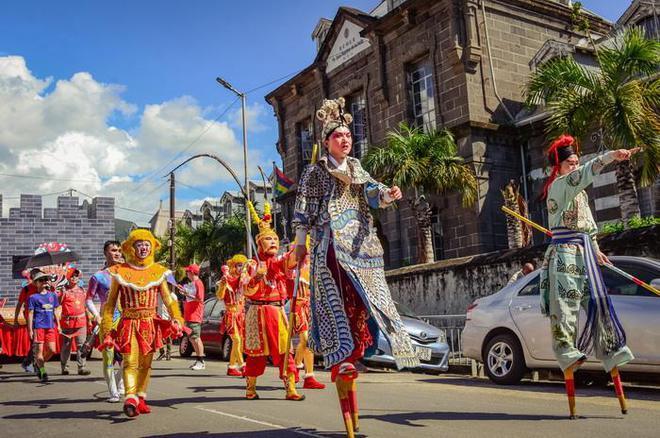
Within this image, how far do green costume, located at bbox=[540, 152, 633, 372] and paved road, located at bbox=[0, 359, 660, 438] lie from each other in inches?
23.6

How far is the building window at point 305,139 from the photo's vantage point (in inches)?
1185

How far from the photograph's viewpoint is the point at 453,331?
12758mm

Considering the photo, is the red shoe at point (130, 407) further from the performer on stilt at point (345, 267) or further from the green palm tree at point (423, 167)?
the green palm tree at point (423, 167)

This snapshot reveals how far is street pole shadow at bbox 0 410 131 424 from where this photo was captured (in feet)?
20.7

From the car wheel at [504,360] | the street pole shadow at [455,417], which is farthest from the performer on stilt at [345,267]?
the car wheel at [504,360]

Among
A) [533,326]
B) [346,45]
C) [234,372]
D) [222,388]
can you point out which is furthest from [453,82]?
[222,388]

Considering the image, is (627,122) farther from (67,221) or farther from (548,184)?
(67,221)

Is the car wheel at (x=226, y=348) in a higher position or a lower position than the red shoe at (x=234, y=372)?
higher

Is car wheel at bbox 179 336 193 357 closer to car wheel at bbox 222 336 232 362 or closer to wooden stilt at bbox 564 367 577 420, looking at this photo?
car wheel at bbox 222 336 232 362

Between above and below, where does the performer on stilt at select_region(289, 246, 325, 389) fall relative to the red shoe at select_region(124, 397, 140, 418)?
above

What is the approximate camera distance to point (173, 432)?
5.39 metres

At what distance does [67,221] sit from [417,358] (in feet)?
83.5

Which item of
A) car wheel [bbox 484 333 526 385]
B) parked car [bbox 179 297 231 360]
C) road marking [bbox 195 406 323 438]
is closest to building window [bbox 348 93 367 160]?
parked car [bbox 179 297 231 360]

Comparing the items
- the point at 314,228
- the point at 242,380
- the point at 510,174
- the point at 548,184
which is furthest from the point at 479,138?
the point at 314,228
